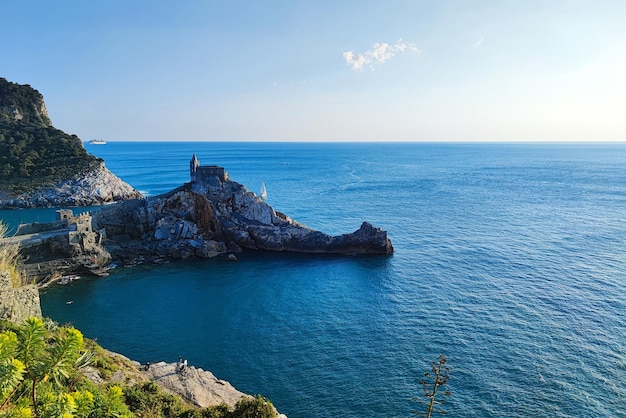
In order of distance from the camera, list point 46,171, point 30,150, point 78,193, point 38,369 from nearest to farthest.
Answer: point 38,369
point 78,193
point 46,171
point 30,150

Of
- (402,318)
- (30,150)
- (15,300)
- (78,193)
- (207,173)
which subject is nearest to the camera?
(15,300)

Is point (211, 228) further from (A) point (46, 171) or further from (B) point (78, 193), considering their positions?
(A) point (46, 171)

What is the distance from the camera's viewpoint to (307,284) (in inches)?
1770

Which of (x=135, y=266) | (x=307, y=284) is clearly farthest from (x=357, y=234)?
(x=135, y=266)

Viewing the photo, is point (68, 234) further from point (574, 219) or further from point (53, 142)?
point (574, 219)

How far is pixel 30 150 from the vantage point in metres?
90.6

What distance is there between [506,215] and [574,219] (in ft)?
34.2

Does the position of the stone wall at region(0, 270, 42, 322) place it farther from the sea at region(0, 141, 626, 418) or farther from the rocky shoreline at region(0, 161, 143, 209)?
the rocky shoreline at region(0, 161, 143, 209)

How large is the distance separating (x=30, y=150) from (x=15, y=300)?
3294 inches

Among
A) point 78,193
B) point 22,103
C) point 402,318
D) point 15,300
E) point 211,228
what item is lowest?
point 402,318

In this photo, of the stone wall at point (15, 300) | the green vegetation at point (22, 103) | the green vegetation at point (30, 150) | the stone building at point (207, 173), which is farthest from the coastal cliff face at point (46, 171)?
the stone wall at point (15, 300)

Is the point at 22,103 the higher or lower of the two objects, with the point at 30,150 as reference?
higher

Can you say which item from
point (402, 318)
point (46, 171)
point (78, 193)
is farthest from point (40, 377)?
point (46, 171)

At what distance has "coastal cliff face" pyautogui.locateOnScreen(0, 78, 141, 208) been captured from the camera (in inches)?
3250
